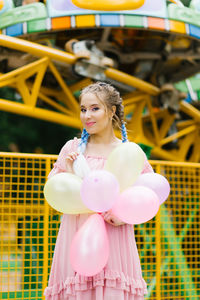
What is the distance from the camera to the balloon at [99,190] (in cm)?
205

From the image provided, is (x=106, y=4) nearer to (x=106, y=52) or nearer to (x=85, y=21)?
(x=85, y=21)

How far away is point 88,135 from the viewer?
2594mm

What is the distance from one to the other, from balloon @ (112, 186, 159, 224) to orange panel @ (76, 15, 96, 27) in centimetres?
513

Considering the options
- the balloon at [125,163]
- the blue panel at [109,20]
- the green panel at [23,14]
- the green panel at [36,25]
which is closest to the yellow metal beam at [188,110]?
the blue panel at [109,20]

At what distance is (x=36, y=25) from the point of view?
22.1 ft

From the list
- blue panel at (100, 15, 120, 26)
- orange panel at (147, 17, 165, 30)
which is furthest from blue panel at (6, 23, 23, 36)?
orange panel at (147, 17, 165, 30)

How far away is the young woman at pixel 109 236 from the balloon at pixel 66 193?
0.13 meters

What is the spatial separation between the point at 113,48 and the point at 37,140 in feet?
21.7

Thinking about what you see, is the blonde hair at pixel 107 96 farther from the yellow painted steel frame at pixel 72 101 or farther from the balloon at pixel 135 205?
the yellow painted steel frame at pixel 72 101

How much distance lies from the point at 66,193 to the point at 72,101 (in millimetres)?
5540

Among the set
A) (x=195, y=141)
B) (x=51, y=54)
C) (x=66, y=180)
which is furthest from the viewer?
(x=195, y=141)

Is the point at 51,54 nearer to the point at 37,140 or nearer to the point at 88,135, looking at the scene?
the point at 88,135

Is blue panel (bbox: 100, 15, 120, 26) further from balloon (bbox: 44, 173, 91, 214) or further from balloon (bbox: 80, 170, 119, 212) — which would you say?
balloon (bbox: 80, 170, 119, 212)

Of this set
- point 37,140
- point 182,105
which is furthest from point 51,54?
point 37,140
